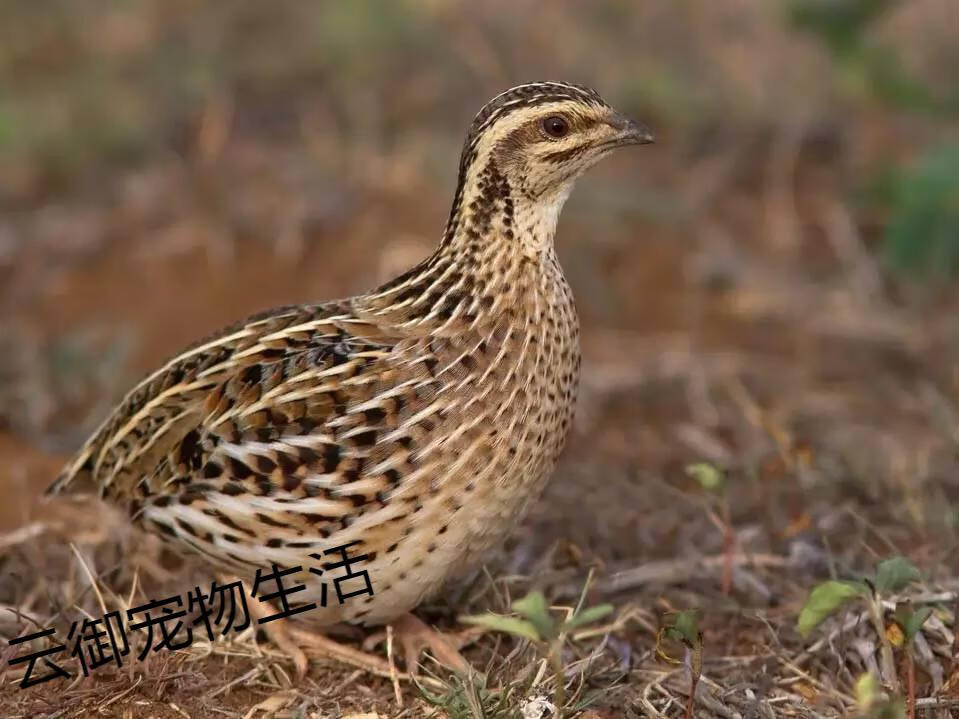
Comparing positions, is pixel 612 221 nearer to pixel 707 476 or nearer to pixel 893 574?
pixel 707 476

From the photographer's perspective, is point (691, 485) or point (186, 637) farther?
point (691, 485)

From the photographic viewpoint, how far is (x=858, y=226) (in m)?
7.99

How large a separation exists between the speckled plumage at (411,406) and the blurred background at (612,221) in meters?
0.98

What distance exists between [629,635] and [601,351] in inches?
106

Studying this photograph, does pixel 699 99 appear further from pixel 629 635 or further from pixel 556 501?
pixel 629 635

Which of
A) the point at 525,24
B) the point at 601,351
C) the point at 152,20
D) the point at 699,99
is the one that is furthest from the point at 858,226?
the point at 152,20

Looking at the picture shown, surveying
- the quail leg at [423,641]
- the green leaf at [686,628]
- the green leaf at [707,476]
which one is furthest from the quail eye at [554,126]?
the quail leg at [423,641]

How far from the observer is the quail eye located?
4.04 meters

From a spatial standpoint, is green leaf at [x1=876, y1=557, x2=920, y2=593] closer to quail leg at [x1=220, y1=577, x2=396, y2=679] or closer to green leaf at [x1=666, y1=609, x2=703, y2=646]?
green leaf at [x1=666, y1=609, x2=703, y2=646]

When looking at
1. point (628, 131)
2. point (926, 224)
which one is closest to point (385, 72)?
point (926, 224)

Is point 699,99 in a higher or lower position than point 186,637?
higher

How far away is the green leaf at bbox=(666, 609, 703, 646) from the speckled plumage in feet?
2.01

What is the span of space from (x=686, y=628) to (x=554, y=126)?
4.66ft

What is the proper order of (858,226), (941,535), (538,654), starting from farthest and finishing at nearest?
(858,226), (941,535), (538,654)
